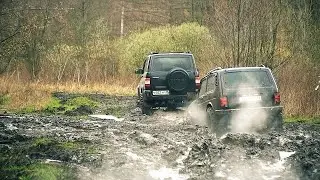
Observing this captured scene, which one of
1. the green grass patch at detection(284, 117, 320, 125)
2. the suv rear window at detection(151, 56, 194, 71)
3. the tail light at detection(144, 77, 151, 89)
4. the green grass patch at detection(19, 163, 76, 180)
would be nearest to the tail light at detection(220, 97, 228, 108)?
the green grass patch at detection(284, 117, 320, 125)

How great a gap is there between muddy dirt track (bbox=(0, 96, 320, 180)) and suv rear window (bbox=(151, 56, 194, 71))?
480 centimetres

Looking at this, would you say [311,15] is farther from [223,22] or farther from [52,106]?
[52,106]

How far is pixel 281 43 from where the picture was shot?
21.9m

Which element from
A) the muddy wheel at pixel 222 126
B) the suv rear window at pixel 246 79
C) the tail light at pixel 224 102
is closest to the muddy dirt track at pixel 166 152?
the muddy wheel at pixel 222 126

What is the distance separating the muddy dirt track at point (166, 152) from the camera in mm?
7828

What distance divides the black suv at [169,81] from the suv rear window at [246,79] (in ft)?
15.3

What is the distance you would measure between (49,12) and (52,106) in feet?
58.7

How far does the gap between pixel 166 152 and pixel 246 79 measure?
11.2 ft

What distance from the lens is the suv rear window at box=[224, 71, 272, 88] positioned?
38.6 feet

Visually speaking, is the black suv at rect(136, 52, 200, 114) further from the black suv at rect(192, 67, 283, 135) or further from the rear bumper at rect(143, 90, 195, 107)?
the black suv at rect(192, 67, 283, 135)

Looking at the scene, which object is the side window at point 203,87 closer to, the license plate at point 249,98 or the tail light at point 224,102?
the tail light at point 224,102

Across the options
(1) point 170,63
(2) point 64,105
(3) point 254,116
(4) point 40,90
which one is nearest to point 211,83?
(3) point 254,116

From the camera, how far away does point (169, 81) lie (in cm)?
1681

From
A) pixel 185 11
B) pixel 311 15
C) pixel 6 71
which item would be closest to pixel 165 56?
pixel 311 15
